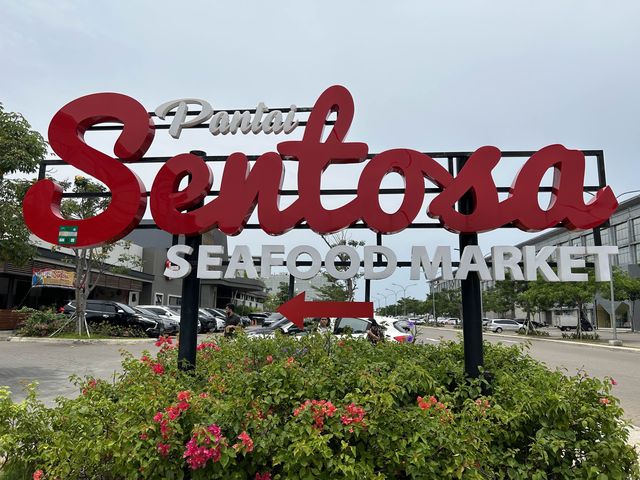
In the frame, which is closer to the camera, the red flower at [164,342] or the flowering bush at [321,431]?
the flowering bush at [321,431]

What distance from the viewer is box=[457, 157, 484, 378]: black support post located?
5.39m

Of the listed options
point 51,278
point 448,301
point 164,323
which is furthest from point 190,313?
point 448,301

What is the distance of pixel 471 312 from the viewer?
5602 millimetres

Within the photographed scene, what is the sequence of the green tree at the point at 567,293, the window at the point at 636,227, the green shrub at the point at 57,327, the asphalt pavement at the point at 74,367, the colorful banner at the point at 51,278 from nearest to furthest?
the asphalt pavement at the point at 74,367
the green shrub at the point at 57,327
the colorful banner at the point at 51,278
the green tree at the point at 567,293
the window at the point at 636,227

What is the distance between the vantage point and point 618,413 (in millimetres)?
3967

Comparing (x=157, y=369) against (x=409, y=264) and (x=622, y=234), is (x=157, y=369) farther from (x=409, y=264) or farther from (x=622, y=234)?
(x=622, y=234)

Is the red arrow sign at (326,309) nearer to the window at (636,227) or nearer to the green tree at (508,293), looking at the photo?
the green tree at (508,293)

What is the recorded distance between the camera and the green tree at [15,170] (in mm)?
10367

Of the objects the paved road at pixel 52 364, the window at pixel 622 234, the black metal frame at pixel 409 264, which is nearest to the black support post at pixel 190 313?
the black metal frame at pixel 409 264

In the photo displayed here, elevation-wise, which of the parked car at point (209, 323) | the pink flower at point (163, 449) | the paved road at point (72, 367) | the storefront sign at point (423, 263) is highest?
the storefront sign at point (423, 263)

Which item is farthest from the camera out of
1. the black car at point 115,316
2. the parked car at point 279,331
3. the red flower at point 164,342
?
the black car at point 115,316

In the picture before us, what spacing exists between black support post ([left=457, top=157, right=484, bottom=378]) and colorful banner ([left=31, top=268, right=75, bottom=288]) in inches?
981

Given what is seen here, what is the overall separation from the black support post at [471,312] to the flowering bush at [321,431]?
26.3 inches

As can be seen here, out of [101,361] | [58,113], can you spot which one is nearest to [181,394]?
[58,113]
